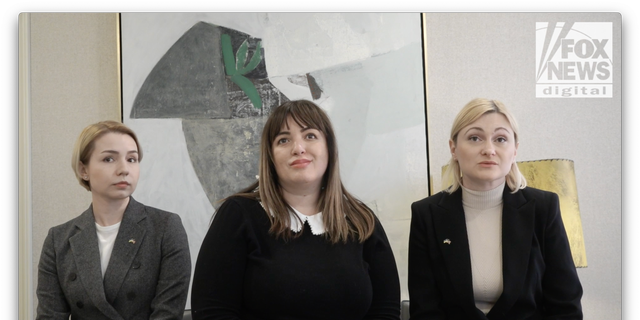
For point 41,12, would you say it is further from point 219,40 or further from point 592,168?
point 592,168

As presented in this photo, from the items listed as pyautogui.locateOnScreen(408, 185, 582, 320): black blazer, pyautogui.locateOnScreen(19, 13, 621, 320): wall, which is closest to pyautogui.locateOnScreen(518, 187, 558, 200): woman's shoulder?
pyautogui.locateOnScreen(408, 185, 582, 320): black blazer

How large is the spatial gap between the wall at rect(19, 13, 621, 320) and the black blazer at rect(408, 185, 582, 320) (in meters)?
0.75

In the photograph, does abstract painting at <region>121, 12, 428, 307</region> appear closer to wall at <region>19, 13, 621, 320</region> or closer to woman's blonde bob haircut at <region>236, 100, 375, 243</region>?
wall at <region>19, 13, 621, 320</region>

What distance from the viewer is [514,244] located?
186 cm

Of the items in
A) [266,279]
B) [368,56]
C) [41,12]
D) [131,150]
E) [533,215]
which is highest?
[41,12]

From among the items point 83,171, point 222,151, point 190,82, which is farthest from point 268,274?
point 190,82

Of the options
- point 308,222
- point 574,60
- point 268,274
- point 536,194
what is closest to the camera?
point 268,274

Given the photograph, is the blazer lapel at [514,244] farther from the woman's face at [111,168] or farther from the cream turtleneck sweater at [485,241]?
the woman's face at [111,168]

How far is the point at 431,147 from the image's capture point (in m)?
2.66

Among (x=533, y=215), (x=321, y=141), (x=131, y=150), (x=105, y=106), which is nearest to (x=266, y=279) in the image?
(x=321, y=141)

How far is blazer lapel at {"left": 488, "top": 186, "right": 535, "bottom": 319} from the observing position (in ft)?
5.92

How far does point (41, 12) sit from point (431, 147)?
76.5 inches

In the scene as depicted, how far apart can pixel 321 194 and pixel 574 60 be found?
173cm

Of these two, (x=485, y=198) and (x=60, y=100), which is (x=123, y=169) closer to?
(x=60, y=100)
